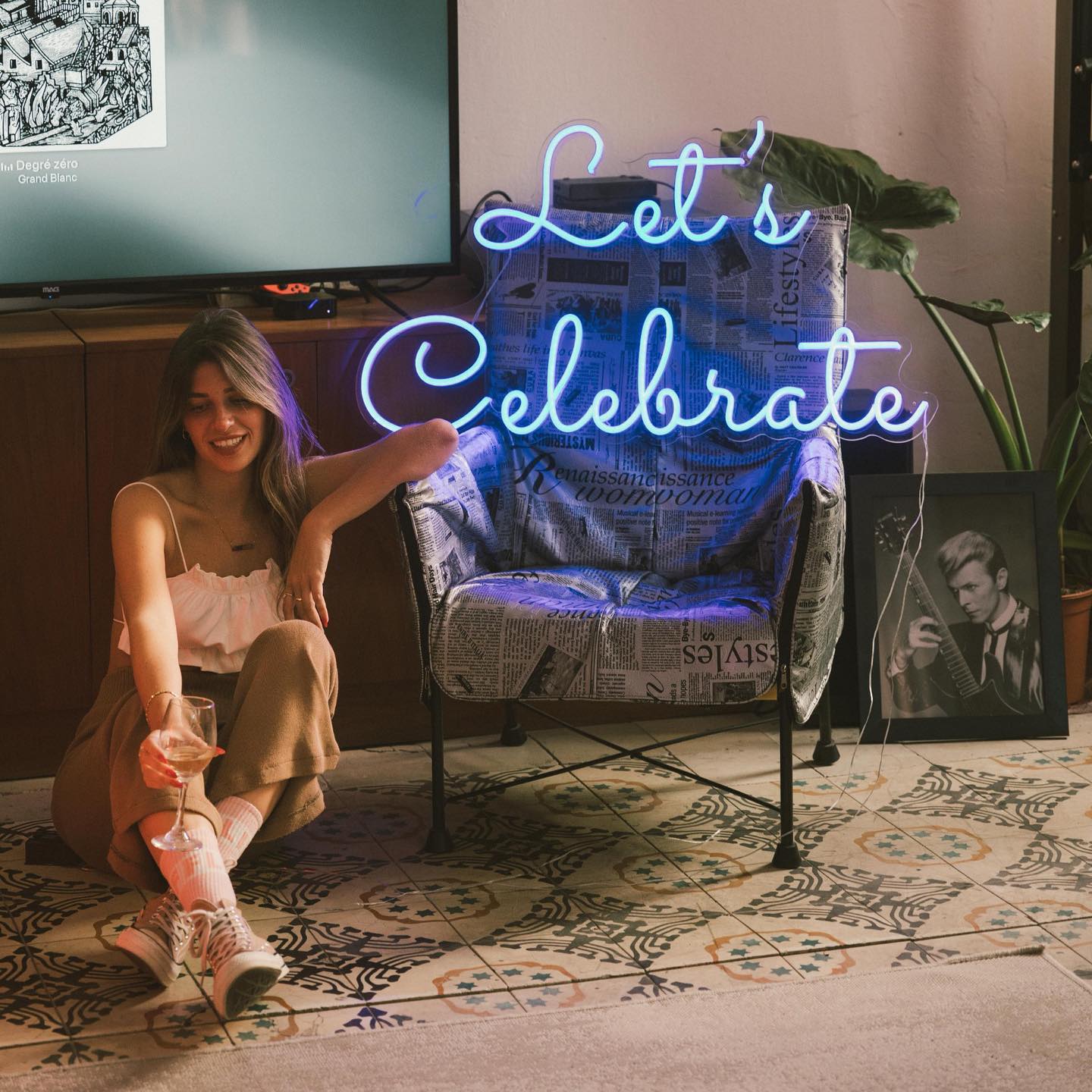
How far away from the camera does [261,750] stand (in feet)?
8.23

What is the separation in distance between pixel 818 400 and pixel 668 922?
A: 107 centimetres

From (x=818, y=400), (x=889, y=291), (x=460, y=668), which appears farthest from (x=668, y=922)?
(x=889, y=291)

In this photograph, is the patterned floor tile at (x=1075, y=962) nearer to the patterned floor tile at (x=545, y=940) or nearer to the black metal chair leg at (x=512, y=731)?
the patterned floor tile at (x=545, y=940)

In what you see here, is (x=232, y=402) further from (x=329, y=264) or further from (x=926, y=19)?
(x=926, y=19)

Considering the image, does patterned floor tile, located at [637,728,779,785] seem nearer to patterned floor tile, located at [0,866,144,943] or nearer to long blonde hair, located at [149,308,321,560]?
long blonde hair, located at [149,308,321,560]

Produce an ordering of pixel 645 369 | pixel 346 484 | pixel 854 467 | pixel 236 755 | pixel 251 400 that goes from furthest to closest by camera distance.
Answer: pixel 854 467 → pixel 645 369 → pixel 346 484 → pixel 251 400 → pixel 236 755

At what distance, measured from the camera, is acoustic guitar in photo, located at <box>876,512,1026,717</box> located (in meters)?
3.36

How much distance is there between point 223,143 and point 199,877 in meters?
1.54

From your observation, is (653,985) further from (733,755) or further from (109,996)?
(733,755)

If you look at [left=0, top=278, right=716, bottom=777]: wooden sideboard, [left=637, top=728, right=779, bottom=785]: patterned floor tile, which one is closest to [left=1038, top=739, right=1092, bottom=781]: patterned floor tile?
[left=637, top=728, right=779, bottom=785]: patterned floor tile

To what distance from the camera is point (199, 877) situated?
7.56 feet

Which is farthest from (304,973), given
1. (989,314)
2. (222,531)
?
(989,314)

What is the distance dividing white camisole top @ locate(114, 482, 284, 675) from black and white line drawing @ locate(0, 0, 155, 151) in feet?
2.98

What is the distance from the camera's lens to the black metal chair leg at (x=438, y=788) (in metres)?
2.84
